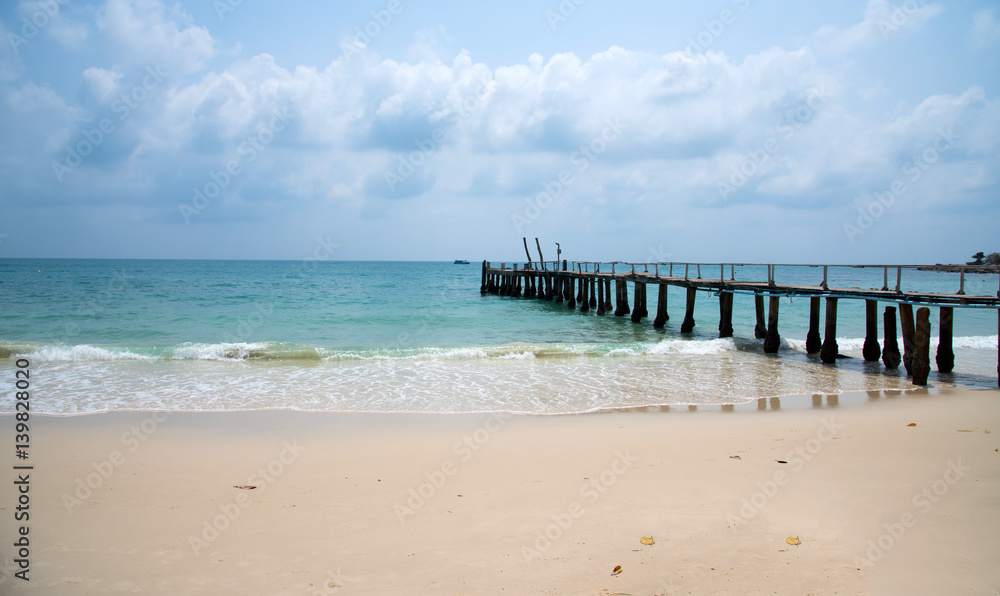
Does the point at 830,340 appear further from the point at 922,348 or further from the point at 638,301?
the point at 638,301

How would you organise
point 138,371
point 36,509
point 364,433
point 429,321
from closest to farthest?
point 36,509 < point 364,433 < point 138,371 < point 429,321

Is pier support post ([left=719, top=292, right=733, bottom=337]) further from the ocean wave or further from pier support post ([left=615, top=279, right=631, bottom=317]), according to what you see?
pier support post ([left=615, top=279, right=631, bottom=317])

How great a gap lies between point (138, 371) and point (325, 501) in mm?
11085

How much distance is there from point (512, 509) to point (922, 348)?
38.7 ft

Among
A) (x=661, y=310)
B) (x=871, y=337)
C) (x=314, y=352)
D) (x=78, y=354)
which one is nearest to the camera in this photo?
(x=871, y=337)

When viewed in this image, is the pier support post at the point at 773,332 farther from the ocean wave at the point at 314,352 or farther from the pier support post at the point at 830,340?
the pier support post at the point at 830,340

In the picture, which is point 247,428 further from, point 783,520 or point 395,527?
point 783,520

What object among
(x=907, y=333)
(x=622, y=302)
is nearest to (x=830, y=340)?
(x=907, y=333)

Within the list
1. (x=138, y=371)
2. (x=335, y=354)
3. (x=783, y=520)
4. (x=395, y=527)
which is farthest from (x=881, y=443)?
(x=138, y=371)

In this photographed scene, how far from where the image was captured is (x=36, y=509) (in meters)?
5.38

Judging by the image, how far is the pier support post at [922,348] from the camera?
12.4 metres

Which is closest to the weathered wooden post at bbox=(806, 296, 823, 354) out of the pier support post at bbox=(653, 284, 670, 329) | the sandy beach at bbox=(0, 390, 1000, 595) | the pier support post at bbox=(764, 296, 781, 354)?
the pier support post at bbox=(764, 296, 781, 354)

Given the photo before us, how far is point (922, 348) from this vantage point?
12.5 m

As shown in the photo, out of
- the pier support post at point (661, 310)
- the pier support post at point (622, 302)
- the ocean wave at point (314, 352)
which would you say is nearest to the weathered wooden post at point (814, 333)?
the ocean wave at point (314, 352)
